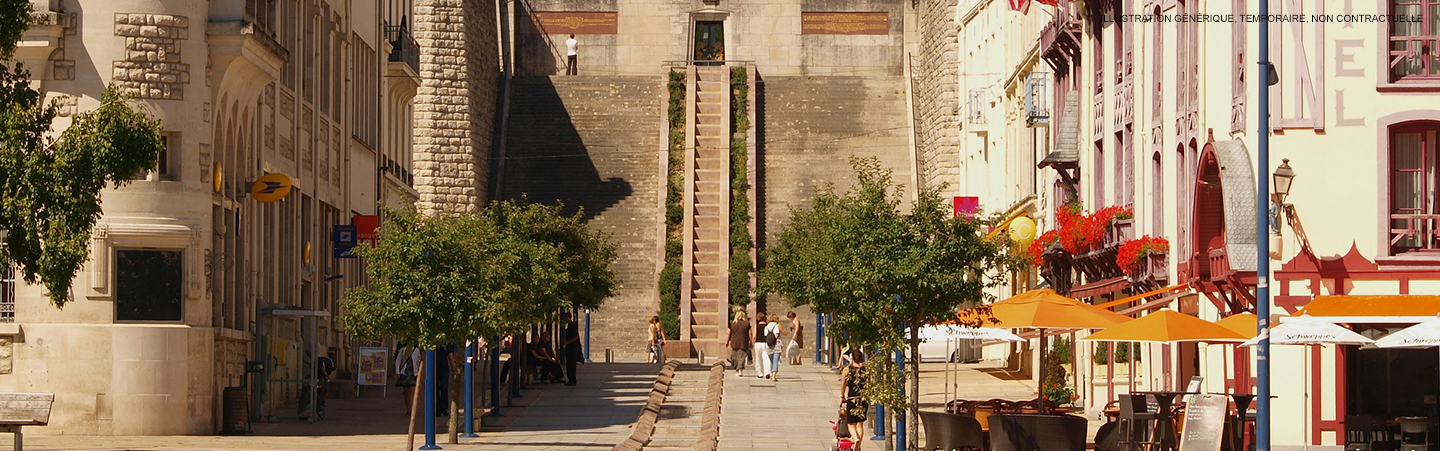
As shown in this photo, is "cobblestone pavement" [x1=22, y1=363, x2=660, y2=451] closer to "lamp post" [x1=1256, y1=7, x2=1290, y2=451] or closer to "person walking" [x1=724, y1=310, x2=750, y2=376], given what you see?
"person walking" [x1=724, y1=310, x2=750, y2=376]

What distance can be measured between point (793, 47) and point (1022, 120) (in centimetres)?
2756

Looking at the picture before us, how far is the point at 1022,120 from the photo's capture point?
4916 cm

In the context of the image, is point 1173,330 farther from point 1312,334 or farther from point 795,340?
point 795,340

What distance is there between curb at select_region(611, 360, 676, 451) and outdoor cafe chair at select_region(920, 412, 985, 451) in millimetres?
4418

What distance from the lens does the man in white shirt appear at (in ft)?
242

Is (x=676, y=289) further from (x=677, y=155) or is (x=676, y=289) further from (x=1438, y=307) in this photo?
(x=1438, y=307)

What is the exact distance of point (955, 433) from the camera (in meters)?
23.6

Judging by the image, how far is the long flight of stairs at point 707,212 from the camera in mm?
54969

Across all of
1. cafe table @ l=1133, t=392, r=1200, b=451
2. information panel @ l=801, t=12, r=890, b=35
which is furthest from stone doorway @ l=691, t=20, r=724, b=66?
cafe table @ l=1133, t=392, r=1200, b=451

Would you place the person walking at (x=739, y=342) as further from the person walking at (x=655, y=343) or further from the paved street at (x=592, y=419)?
the person walking at (x=655, y=343)

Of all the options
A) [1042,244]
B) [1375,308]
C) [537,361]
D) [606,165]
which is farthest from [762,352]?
[606,165]

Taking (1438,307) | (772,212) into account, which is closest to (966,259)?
(1438,307)

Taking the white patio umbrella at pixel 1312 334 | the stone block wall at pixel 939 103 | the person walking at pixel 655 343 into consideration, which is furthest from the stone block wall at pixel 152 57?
the stone block wall at pixel 939 103

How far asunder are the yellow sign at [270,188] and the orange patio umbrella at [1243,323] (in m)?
13.5
